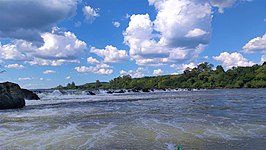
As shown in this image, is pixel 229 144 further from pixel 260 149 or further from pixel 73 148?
pixel 73 148

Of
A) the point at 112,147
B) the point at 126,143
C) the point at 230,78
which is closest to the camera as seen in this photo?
the point at 112,147

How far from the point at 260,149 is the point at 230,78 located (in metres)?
195

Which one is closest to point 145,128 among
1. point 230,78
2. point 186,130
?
point 186,130

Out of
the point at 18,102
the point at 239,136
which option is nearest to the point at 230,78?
the point at 18,102

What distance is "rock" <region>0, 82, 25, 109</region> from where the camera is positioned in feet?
Answer: 101

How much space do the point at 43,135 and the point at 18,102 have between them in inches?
854

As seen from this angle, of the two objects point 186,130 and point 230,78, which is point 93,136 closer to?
point 186,130

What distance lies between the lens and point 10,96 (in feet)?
105

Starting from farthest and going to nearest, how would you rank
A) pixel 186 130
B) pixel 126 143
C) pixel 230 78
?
pixel 230 78
pixel 186 130
pixel 126 143

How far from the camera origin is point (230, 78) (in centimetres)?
19400

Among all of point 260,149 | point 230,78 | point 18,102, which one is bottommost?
point 260,149

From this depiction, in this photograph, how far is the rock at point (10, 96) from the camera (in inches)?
1211

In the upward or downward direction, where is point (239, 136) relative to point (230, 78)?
downward

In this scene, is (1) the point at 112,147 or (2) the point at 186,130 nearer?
(1) the point at 112,147
